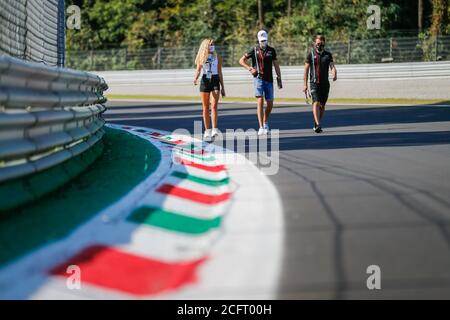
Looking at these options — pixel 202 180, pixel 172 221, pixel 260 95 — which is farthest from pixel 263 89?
pixel 172 221

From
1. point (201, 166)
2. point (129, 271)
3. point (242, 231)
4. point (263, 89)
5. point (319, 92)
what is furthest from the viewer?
point (319, 92)

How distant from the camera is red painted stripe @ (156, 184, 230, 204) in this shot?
6.34 metres

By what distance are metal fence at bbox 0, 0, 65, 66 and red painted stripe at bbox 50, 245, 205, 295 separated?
412 cm

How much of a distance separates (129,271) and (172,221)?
1.30 m

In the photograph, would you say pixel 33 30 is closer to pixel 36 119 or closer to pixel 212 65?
pixel 212 65

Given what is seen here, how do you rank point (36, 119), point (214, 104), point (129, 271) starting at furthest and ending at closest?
point (214, 104), point (36, 119), point (129, 271)

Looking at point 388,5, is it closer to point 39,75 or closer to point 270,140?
→ point 270,140

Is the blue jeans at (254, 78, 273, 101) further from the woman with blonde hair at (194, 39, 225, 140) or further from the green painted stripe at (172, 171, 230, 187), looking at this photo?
the green painted stripe at (172, 171, 230, 187)

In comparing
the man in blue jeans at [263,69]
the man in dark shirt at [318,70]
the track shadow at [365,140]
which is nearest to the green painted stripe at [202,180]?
the track shadow at [365,140]

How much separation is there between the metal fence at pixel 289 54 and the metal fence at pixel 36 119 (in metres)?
24.8

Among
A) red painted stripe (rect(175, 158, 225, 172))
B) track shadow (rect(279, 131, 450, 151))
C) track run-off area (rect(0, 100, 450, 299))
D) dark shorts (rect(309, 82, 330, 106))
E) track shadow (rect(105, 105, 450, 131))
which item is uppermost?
dark shorts (rect(309, 82, 330, 106))

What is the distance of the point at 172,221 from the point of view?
5.41 meters

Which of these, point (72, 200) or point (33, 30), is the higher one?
point (33, 30)

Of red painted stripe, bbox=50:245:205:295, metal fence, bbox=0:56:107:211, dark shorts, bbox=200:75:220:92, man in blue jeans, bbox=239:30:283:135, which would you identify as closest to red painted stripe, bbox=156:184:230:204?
metal fence, bbox=0:56:107:211
